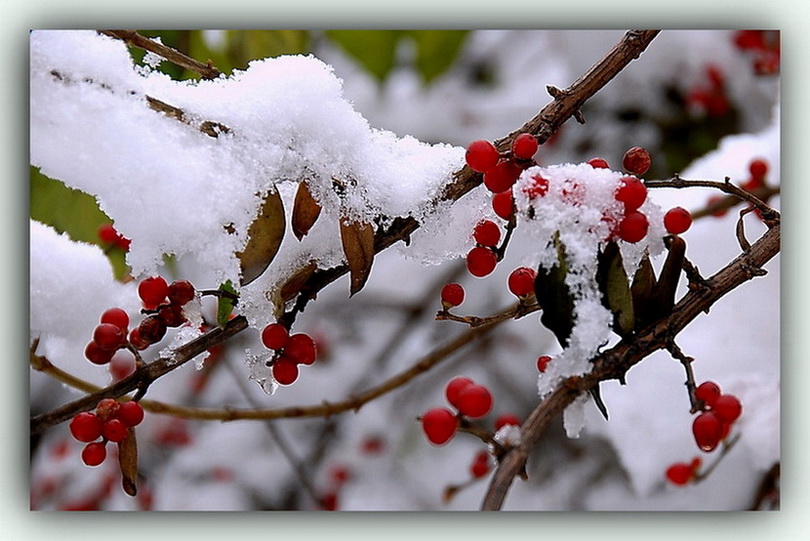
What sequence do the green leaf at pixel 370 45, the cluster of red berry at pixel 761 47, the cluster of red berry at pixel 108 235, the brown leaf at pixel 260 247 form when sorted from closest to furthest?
the brown leaf at pixel 260 247, the cluster of red berry at pixel 108 235, the green leaf at pixel 370 45, the cluster of red berry at pixel 761 47

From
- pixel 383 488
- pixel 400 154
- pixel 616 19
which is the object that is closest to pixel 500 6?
pixel 616 19

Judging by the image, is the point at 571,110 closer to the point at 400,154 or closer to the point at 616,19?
the point at 400,154

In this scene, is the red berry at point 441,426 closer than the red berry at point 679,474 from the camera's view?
Yes

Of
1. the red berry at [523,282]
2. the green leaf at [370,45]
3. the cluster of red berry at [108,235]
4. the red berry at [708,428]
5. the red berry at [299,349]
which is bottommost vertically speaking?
the red berry at [708,428]

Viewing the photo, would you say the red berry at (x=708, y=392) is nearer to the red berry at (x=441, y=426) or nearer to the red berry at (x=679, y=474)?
the red berry at (x=441, y=426)

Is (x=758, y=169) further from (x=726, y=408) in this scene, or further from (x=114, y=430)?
(x=114, y=430)

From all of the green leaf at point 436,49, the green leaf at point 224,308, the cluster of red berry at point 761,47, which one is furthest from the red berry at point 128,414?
the cluster of red berry at point 761,47

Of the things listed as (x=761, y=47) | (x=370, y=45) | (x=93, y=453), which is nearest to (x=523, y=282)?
(x=93, y=453)

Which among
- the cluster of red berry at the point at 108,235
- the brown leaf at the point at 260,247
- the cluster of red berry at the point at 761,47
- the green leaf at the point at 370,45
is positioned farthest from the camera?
the cluster of red berry at the point at 761,47
